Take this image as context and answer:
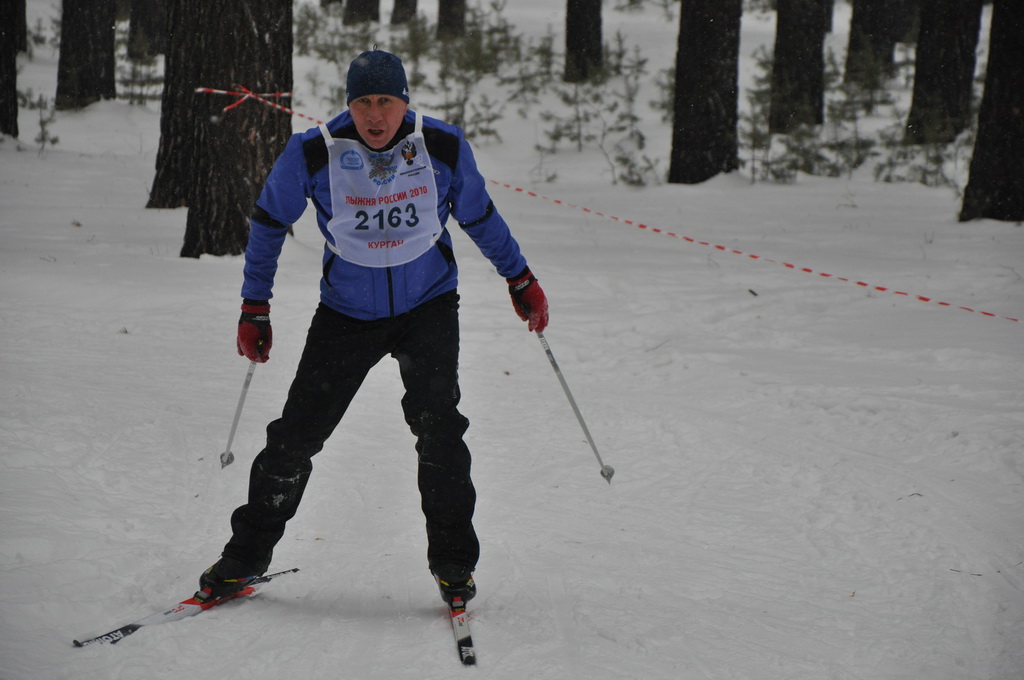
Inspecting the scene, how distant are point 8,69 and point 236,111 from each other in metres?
7.40

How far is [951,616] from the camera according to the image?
140 inches

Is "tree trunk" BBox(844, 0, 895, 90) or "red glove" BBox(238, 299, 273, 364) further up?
"tree trunk" BBox(844, 0, 895, 90)

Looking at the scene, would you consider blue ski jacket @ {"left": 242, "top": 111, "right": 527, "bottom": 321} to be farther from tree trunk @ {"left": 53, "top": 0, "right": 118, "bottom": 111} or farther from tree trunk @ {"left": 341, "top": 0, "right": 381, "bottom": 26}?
tree trunk @ {"left": 341, "top": 0, "right": 381, "bottom": 26}

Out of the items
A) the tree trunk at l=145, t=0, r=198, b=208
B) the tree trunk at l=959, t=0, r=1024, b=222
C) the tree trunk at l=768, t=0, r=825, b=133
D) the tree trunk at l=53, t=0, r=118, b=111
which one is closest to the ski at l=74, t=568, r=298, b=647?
the tree trunk at l=145, t=0, r=198, b=208

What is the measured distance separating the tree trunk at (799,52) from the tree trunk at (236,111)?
9555 mm

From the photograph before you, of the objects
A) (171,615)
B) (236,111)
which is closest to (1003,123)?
(236,111)

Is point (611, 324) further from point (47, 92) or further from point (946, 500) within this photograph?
point (47, 92)

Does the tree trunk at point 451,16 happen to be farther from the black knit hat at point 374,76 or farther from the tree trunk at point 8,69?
the black knit hat at point 374,76

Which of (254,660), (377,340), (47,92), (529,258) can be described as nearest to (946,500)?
(377,340)

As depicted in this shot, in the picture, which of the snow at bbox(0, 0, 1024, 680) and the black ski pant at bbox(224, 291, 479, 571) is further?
the black ski pant at bbox(224, 291, 479, 571)

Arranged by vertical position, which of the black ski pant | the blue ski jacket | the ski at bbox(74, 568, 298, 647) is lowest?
the ski at bbox(74, 568, 298, 647)

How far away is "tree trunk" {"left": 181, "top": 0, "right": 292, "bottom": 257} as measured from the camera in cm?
763

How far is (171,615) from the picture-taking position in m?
3.33

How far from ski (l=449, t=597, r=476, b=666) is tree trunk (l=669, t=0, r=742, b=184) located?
10264 mm
